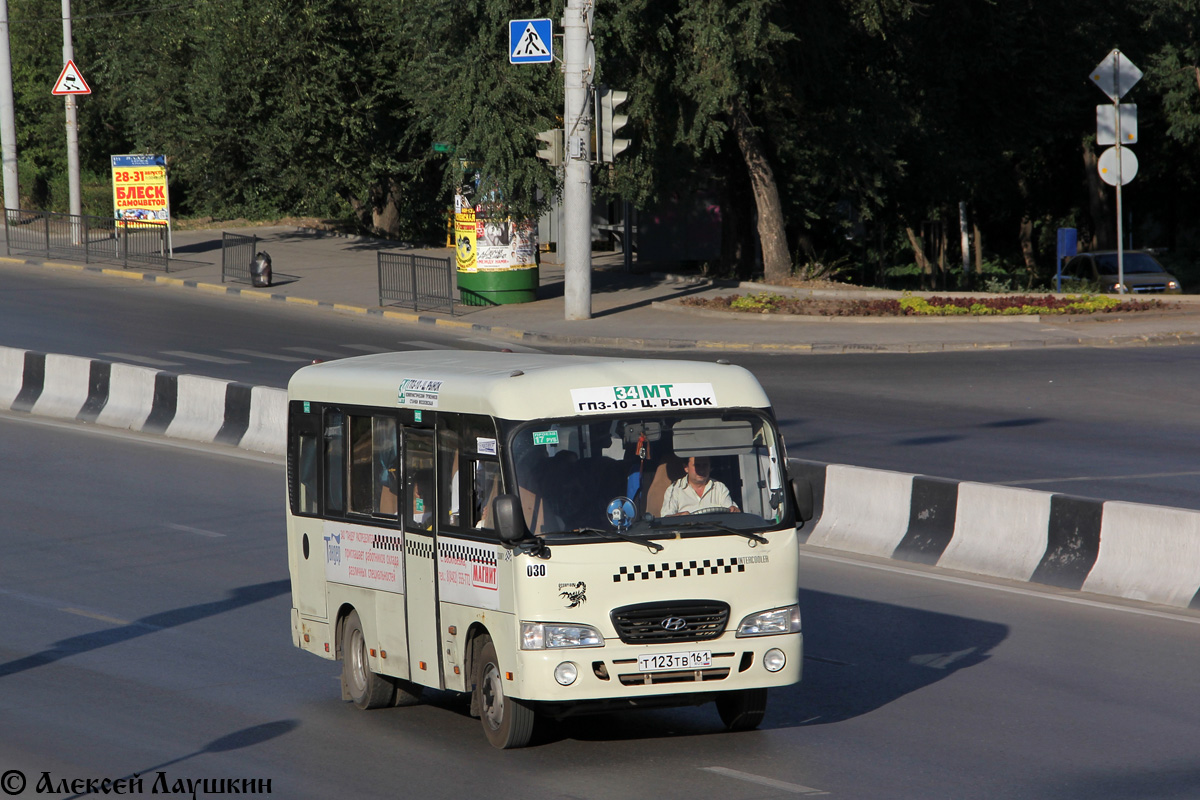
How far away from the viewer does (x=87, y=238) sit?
39750 millimetres

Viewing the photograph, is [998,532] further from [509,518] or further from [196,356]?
[196,356]

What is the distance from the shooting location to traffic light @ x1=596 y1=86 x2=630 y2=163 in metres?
29.0

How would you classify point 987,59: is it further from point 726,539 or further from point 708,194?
point 726,539

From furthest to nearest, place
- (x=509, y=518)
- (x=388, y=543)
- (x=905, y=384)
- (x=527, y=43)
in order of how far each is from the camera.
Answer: (x=527, y=43), (x=905, y=384), (x=388, y=543), (x=509, y=518)

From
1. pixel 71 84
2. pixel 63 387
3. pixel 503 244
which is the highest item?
pixel 71 84

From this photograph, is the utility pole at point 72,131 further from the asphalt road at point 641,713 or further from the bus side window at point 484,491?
the bus side window at point 484,491

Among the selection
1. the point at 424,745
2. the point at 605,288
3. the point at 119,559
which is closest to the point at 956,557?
the point at 424,745

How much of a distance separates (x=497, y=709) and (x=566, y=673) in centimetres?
64

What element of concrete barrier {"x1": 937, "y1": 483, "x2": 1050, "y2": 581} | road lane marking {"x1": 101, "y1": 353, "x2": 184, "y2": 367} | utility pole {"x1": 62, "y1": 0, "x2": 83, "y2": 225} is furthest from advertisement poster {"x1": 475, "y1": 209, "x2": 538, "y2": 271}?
Result: concrete barrier {"x1": 937, "y1": 483, "x2": 1050, "y2": 581}

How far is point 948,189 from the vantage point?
41.9 metres

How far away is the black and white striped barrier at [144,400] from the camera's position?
19.9 m

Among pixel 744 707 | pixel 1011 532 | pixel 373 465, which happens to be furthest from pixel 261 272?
pixel 744 707

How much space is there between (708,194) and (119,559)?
3175 cm

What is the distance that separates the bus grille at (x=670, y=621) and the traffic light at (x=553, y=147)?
22.7 m
